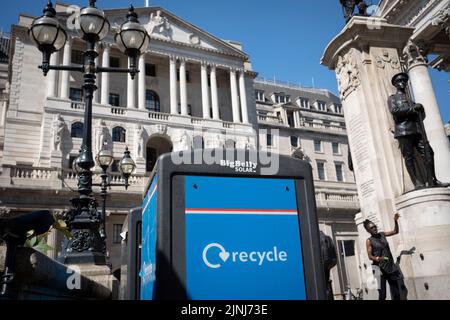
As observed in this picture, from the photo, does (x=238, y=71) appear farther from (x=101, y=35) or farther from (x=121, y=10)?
(x=101, y=35)

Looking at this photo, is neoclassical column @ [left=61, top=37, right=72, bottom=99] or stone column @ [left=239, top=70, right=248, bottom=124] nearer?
neoclassical column @ [left=61, top=37, right=72, bottom=99]

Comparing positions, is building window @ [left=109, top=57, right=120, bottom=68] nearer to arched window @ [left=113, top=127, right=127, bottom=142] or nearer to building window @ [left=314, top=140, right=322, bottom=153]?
arched window @ [left=113, top=127, right=127, bottom=142]

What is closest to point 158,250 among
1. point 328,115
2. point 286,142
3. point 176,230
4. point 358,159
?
point 176,230

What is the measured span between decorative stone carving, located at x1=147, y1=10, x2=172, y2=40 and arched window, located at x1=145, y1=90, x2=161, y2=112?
6.90m

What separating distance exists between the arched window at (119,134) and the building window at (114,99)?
224 inches

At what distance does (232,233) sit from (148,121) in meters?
38.1

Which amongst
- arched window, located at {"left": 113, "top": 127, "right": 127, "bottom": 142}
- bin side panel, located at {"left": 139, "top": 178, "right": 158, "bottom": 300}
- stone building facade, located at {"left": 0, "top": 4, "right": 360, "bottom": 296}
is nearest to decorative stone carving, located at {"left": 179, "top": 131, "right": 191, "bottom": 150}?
stone building facade, located at {"left": 0, "top": 4, "right": 360, "bottom": 296}

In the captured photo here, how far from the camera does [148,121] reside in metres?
39.6

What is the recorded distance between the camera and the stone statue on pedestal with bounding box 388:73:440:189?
334 inches

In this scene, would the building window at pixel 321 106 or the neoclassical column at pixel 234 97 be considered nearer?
the neoclassical column at pixel 234 97

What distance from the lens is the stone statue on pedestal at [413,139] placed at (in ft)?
27.8

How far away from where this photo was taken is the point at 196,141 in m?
41.0

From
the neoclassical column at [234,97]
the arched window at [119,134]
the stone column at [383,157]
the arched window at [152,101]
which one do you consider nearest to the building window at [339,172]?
the neoclassical column at [234,97]

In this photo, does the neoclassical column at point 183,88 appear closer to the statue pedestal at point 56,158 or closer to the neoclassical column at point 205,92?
the neoclassical column at point 205,92
